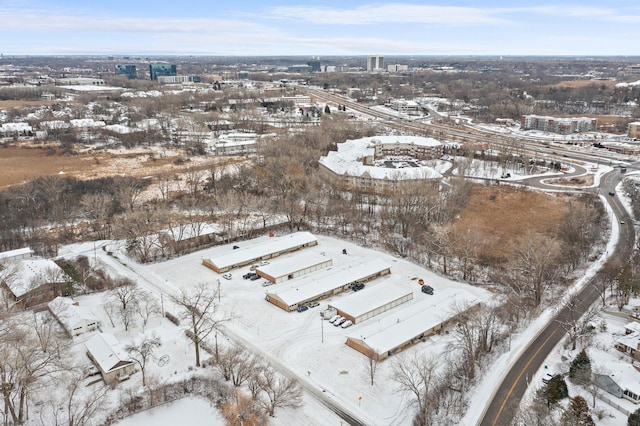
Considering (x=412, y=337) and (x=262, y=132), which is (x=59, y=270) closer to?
(x=412, y=337)

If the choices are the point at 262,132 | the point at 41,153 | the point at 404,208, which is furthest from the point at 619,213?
the point at 41,153

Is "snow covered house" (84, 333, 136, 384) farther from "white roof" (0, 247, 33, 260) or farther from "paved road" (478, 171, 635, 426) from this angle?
"paved road" (478, 171, 635, 426)

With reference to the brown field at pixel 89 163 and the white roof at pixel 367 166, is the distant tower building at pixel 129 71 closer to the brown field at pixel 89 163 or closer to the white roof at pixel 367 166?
the brown field at pixel 89 163

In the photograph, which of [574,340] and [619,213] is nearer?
[574,340]

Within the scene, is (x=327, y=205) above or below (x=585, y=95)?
below

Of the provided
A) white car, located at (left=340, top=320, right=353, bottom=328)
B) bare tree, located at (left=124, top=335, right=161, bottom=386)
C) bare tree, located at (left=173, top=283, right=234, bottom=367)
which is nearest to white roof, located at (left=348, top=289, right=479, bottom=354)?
white car, located at (left=340, top=320, right=353, bottom=328)

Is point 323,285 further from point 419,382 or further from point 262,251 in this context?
point 419,382

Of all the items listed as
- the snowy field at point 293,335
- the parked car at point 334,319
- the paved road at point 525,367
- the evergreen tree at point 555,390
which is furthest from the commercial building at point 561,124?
the evergreen tree at point 555,390
